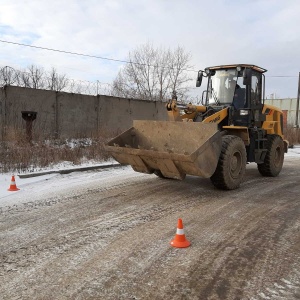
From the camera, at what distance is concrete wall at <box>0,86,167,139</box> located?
14.1 metres

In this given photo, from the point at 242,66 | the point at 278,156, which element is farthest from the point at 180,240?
the point at 278,156

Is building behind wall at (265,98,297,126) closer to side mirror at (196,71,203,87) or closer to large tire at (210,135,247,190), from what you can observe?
side mirror at (196,71,203,87)

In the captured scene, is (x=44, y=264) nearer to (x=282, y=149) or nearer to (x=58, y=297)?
(x=58, y=297)

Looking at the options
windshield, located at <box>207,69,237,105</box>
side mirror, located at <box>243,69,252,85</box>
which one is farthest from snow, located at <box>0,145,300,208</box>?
side mirror, located at <box>243,69,252,85</box>

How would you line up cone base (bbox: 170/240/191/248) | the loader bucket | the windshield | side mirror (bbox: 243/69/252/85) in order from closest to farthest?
1. cone base (bbox: 170/240/191/248)
2. the loader bucket
3. side mirror (bbox: 243/69/252/85)
4. the windshield

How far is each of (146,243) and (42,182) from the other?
425 cm

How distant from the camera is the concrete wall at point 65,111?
14071 mm

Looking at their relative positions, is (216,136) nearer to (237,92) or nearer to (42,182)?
(237,92)

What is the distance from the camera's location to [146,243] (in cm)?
424

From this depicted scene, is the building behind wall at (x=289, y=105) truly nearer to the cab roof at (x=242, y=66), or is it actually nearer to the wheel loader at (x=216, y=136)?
the wheel loader at (x=216, y=136)

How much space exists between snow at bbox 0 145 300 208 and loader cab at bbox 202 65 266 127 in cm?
349

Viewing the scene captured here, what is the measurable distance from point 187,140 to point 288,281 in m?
4.22

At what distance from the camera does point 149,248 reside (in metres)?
4.09

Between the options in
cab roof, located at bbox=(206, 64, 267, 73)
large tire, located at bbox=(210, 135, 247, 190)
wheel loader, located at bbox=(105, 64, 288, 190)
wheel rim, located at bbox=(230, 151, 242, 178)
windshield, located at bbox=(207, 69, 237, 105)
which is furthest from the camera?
windshield, located at bbox=(207, 69, 237, 105)
